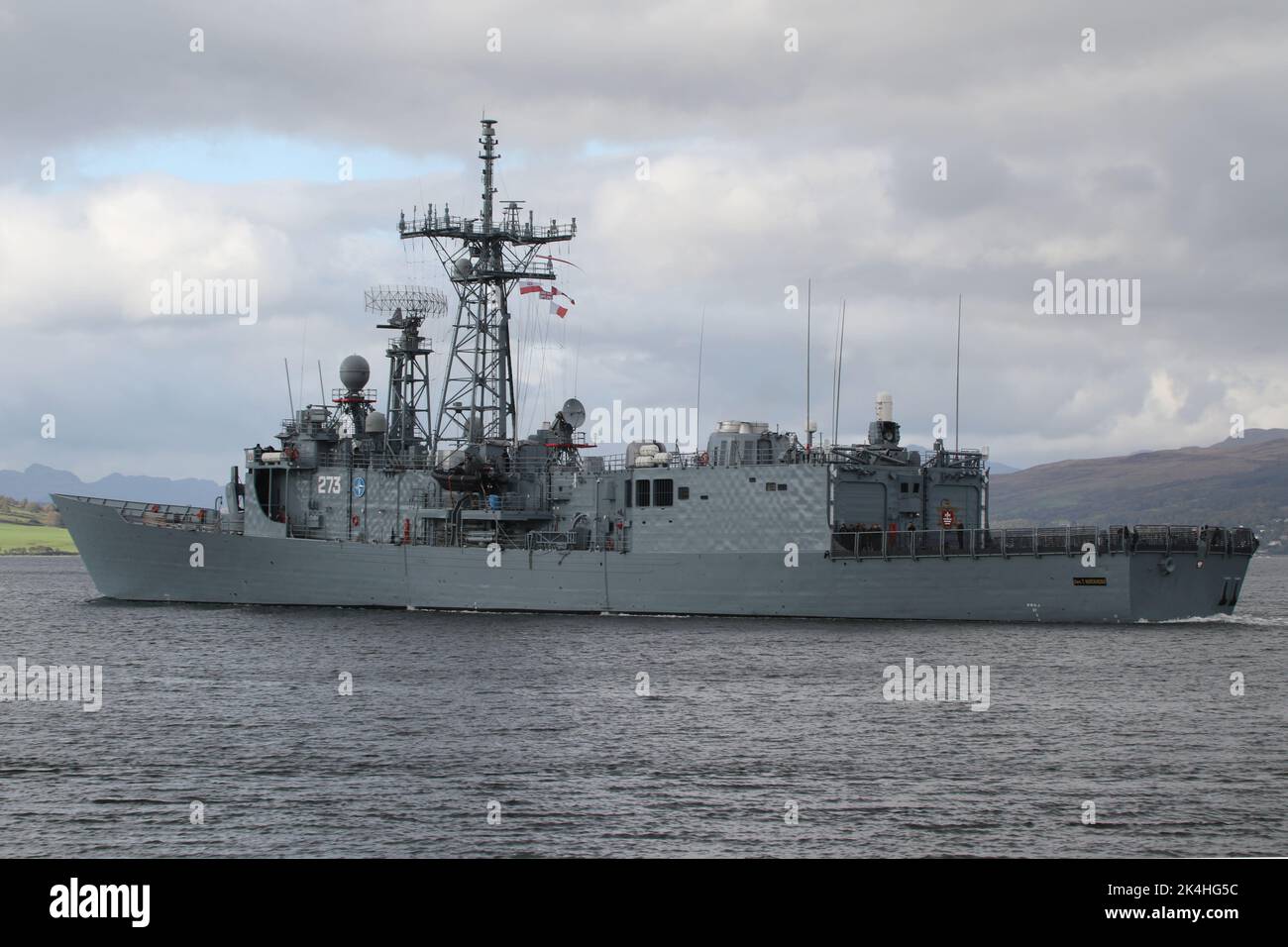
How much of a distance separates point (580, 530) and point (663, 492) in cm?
404

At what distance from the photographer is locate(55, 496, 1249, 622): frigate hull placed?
41000 millimetres

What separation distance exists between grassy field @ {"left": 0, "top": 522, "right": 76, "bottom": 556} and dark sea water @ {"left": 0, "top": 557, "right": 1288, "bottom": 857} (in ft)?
467

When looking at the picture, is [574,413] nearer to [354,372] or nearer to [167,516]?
[354,372]

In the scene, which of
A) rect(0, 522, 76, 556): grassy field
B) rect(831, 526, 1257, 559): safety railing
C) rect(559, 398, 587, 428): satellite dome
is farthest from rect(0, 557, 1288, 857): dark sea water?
rect(0, 522, 76, 556): grassy field

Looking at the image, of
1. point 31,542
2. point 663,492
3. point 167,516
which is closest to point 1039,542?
point 663,492

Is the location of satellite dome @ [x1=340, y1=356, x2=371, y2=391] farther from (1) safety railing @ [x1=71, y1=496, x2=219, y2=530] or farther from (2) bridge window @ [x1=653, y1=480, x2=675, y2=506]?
(2) bridge window @ [x1=653, y1=480, x2=675, y2=506]

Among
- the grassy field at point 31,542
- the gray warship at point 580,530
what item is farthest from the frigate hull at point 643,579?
the grassy field at point 31,542

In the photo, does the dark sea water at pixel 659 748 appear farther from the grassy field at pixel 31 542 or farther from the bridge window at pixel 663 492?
the grassy field at pixel 31 542

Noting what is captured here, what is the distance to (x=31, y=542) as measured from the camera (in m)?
183

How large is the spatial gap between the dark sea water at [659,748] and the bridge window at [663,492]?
6140 millimetres

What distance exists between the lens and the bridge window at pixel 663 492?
45.8 m
